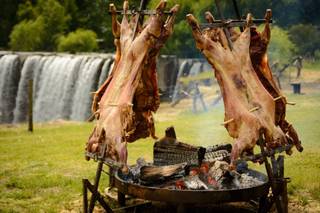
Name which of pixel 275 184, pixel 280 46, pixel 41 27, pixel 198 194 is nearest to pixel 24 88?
pixel 41 27

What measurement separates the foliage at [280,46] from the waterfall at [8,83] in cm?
1553

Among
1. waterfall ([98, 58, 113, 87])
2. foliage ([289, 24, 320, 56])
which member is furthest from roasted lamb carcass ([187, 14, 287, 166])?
foliage ([289, 24, 320, 56])

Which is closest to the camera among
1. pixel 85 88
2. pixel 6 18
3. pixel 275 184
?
pixel 275 184

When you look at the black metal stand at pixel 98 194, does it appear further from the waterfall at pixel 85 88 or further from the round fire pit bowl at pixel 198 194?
the waterfall at pixel 85 88

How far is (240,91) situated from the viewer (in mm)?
6641

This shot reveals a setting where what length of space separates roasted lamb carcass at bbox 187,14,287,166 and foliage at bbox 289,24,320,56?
2959cm

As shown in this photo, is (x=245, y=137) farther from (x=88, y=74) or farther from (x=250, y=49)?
(x=88, y=74)

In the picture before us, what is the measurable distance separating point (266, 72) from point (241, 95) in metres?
0.98

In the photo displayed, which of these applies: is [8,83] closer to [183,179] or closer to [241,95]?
[183,179]

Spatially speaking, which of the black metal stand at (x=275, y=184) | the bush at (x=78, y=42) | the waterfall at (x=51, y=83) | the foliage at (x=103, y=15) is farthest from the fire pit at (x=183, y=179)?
the bush at (x=78, y=42)

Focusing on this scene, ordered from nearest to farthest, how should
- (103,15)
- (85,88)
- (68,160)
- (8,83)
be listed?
(68,160), (85,88), (8,83), (103,15)

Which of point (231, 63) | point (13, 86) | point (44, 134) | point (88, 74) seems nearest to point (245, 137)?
point (231, 63)

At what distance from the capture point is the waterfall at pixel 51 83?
2784 centimetres

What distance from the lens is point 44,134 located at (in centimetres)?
1780
